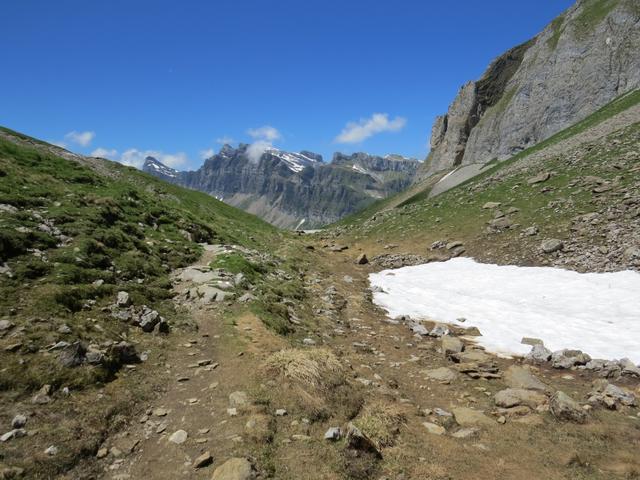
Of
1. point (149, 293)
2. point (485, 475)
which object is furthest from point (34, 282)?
point (485, 475)

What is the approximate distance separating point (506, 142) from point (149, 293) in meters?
111

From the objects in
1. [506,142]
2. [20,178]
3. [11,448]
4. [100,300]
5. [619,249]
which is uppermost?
[506,142]

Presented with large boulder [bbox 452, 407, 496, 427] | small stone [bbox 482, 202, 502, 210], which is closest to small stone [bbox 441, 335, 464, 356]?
large boulder [bbox 452, 407, 496, 427]

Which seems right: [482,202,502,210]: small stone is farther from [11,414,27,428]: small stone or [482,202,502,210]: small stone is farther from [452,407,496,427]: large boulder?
[11,414,27,428]: small stone

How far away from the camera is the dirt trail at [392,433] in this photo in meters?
7.79

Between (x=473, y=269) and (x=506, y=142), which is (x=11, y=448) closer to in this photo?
(x=473, y=269)

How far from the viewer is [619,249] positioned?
876 inches

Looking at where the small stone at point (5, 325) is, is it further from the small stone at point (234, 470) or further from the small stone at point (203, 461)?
the small stone at point (234, 470)

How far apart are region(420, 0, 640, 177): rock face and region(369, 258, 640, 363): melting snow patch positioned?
71777mm

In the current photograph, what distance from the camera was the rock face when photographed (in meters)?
75.5

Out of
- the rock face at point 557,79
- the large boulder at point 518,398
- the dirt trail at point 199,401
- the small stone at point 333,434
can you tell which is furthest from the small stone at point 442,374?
the rock face at point 557,79

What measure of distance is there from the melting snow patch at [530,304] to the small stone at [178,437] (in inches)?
500

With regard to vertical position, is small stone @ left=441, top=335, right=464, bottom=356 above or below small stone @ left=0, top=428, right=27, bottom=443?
above

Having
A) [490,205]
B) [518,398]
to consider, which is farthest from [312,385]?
[490,205]
